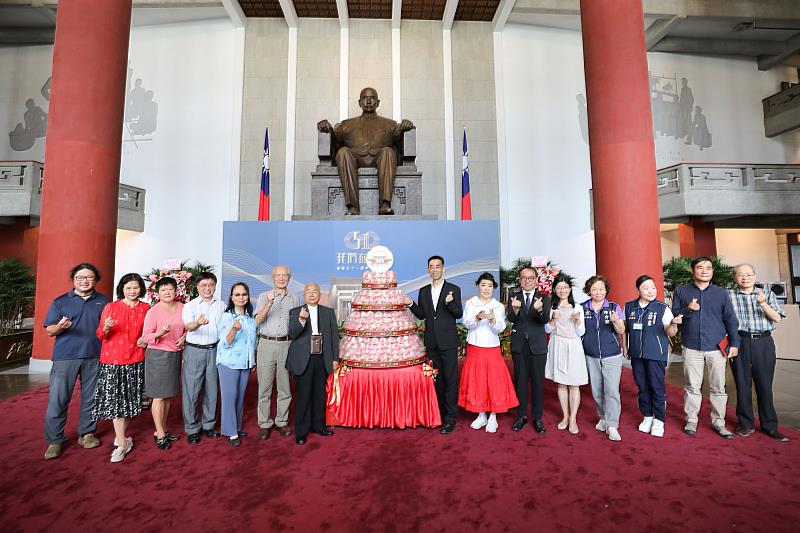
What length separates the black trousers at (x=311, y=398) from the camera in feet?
9.52

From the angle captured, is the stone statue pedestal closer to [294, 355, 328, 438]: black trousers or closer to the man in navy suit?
the man in navy suit

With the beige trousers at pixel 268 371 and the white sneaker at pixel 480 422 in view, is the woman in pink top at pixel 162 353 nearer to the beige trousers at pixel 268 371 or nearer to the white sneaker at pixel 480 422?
Answer: the beige trousers at pixel 268 371

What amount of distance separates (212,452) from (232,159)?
807 cm

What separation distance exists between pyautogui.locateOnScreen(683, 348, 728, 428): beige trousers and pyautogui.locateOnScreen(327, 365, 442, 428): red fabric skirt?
1969mm

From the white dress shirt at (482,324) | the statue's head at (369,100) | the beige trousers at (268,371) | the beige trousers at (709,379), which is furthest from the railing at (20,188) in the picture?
the beige trousers at (709,379)

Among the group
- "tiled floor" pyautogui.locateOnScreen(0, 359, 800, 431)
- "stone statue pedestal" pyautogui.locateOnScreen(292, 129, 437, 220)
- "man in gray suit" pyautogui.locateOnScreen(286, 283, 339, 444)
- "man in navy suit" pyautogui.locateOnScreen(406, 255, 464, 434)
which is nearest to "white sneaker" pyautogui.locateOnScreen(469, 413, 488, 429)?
"man in navy suit" pyautogui.locateOnScreen(406, 255, 464, 434)

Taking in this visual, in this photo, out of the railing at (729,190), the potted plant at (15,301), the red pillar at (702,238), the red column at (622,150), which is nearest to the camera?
the red column at (622,150)

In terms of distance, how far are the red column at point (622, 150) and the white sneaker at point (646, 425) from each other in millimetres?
2783

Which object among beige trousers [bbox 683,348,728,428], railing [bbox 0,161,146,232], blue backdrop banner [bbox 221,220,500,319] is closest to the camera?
beige trousers [bbox 683,348,728,428]

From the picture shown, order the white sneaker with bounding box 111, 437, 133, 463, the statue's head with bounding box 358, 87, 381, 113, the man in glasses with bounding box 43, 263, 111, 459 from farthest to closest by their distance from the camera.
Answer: the statue's head with bounding box 358, 87, 381, 113, the man in glasses with bounding box 43, 263, 111, 459, the white sneaker with bounding box 111, 437, 133, 463

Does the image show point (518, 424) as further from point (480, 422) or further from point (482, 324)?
point (482, 324)

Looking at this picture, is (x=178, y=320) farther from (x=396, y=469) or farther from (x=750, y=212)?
(x=750, y=212)

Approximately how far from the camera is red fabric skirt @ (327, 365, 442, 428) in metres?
3.15

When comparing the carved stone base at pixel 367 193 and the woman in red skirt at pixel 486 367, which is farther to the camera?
the carved stone base at pixel 367 193
